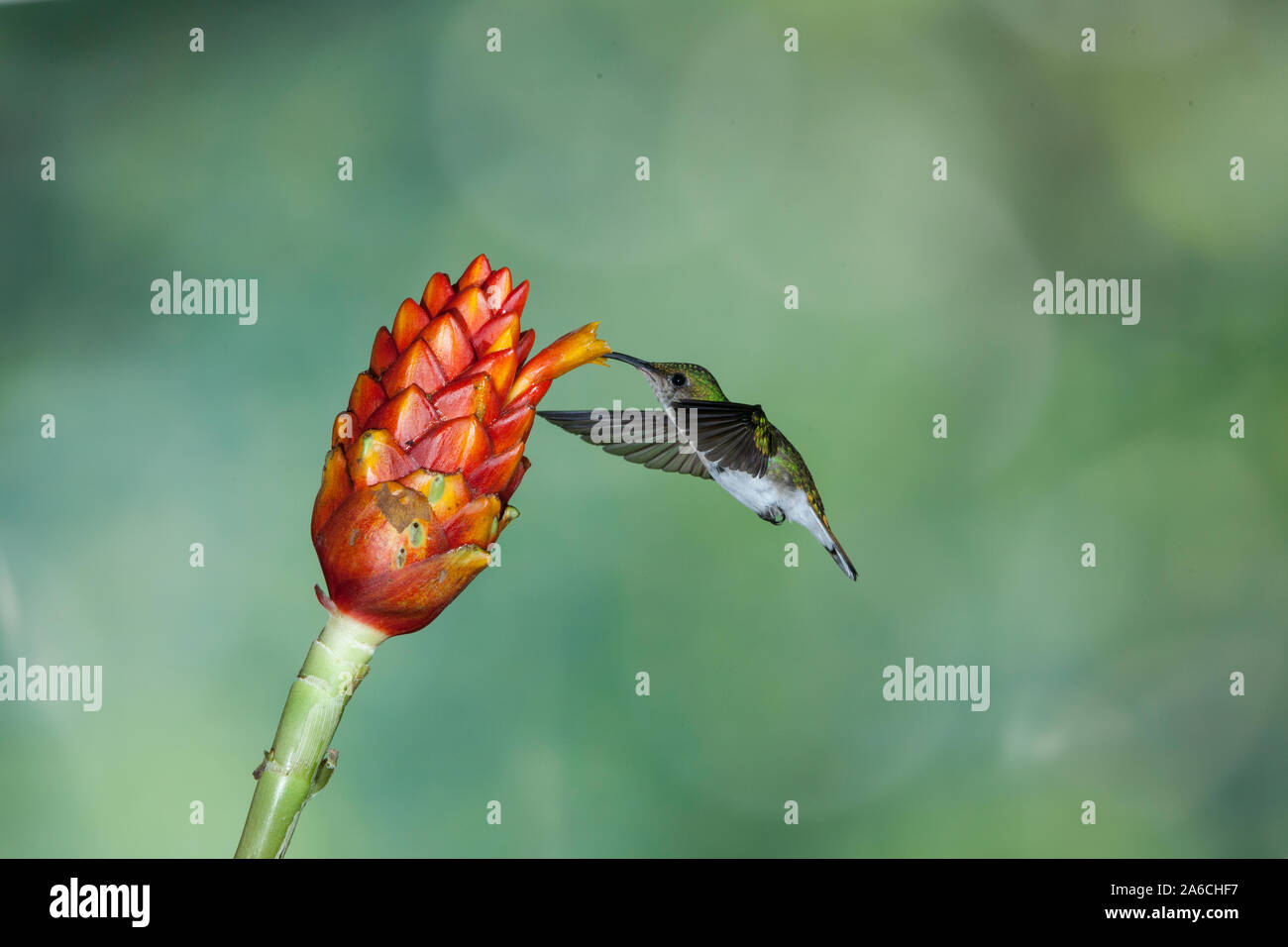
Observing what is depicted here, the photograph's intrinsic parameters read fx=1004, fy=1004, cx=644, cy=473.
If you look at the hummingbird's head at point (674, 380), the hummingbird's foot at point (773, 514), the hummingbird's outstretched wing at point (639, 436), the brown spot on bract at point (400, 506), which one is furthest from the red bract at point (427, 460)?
the hummingbird's foot at point (773, 514)

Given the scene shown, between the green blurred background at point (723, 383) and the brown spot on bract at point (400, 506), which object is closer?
the brown spot on bract at point (400, 506)

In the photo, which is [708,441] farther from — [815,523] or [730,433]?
[815,523]

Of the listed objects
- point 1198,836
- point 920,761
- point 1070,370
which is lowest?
point 1198,836

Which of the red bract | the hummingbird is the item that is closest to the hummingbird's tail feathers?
the hummingbird

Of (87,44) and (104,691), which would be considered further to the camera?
(87,44)

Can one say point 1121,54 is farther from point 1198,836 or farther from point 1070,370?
point 1198,836

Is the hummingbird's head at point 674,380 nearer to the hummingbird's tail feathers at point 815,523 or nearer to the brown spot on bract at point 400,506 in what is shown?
the hummingbird's tail feathers at point 815,523

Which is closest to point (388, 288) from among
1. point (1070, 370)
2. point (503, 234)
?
point (503, 234)
